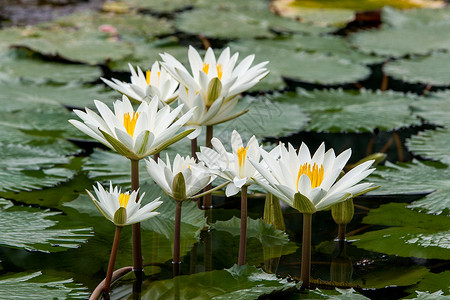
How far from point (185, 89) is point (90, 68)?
4.91 feet

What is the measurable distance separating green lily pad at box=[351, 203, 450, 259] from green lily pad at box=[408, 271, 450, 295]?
2.9 inches

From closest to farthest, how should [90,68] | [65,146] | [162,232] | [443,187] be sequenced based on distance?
[162,232] → [443,187] → [65,146] → [90,68]

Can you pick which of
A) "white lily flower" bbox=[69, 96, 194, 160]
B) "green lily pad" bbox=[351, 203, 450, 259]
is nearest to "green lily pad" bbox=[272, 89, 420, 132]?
"green lily pad" bbox=[351, 203, 450, 259]

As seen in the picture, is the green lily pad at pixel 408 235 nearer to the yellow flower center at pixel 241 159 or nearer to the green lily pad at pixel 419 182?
the green lily pad at pixel 419 182

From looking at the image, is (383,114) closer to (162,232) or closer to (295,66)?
(295,66)

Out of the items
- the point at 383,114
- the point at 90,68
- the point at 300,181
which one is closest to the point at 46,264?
the point at 300,181

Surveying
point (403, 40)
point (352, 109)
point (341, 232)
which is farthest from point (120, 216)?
point (403, 40)

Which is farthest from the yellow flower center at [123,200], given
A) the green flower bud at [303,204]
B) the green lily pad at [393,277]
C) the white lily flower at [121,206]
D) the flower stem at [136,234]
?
the green lily pad at [393,277]

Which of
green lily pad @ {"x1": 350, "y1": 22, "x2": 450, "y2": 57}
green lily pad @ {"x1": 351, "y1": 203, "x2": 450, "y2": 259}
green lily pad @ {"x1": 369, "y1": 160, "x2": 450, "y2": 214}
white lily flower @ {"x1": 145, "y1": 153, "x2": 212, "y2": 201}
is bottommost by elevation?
green lily pad @ {"x1": 351, "y1": 203, "x2": 450, "y2": 259}

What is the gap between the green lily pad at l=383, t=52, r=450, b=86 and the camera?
98.7 inches

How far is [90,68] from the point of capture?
271 centimetres

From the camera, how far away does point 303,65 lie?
275 centimetres

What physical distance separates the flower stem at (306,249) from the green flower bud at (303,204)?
38 mm

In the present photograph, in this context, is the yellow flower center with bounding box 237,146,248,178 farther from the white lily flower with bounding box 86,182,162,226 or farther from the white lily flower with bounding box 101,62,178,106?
the white lily flower with bounding box 101,62,178,106
